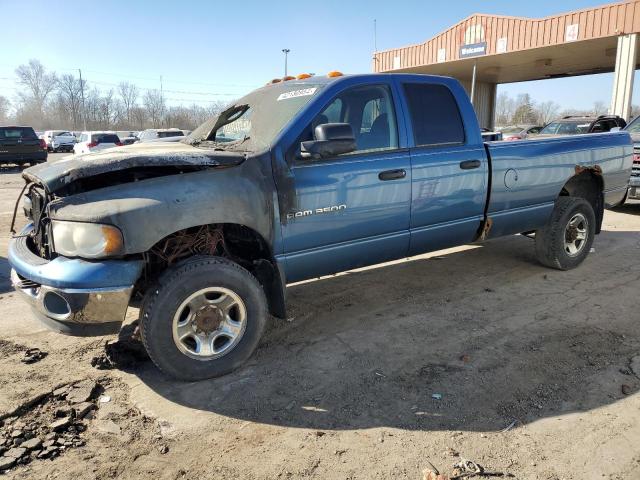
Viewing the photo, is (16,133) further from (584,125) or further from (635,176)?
(635,176)

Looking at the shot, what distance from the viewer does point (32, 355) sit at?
3.75 m

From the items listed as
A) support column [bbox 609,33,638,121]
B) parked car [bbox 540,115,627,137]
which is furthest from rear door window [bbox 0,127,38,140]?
support column [bbox 609,33,638,121]

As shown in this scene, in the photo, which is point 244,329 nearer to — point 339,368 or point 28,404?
point 339,368

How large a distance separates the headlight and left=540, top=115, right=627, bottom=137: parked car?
12.6m

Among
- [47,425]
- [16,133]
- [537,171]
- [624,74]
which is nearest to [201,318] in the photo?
[47,425]

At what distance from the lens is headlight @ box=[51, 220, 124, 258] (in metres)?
2.93

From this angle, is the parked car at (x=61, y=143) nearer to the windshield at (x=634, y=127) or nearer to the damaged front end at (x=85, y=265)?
the windshield at (x=634, y=127)

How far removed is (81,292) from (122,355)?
3.00 ft

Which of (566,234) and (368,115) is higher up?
(368,115)

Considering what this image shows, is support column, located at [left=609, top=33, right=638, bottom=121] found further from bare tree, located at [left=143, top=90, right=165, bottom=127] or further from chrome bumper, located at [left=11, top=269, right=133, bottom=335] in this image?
bare tree, located at [left=143, top=90, right=165, bottom=127]

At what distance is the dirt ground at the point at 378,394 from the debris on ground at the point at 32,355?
0.17 ft

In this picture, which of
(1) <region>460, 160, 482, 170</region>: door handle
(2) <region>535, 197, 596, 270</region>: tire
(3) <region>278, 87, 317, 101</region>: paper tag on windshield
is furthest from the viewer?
(2) <region>535, 197, 596, 270</region>: tire

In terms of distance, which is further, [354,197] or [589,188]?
[589,188]

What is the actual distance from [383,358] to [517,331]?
1289 mm
